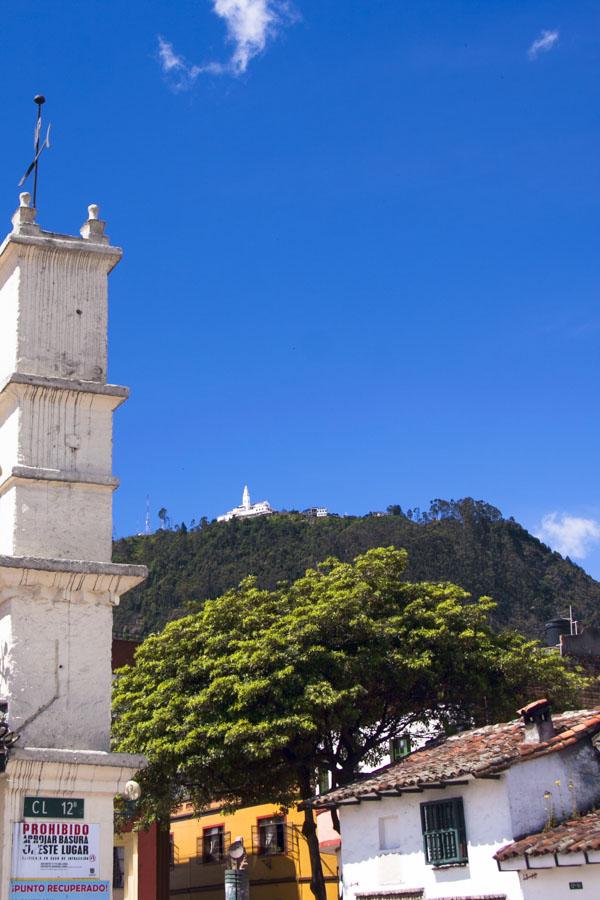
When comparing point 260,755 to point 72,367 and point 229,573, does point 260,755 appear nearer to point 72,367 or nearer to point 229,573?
point 72,367

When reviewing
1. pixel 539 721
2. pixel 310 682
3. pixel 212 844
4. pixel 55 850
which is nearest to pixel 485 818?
pixel 539 721

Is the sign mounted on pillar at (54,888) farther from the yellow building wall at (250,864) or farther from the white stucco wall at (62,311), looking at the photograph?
the yellow building wall at (250,864)

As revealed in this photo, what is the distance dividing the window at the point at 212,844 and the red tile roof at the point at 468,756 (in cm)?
1551

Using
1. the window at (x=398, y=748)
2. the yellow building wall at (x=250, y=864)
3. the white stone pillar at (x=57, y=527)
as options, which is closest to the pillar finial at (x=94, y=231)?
the white stone pillar at (x=57, y=527)

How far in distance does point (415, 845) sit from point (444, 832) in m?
0.91

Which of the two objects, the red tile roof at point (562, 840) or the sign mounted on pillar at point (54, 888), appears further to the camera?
the red tile roof at point (562, 840)

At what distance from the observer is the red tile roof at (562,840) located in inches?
832

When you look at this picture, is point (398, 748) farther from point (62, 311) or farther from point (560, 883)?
point (62, 311)

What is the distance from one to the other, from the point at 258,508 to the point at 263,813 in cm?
13862

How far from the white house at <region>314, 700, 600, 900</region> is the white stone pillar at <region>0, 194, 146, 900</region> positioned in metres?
9.06

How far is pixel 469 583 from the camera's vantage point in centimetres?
10444

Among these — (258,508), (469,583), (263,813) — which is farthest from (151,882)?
(258,508)

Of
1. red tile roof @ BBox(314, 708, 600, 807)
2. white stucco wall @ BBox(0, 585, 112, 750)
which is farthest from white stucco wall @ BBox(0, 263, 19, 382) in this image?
red tile roof @ BBox(314, 708, 600, 807)

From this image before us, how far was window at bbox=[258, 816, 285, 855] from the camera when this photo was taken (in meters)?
39.1
